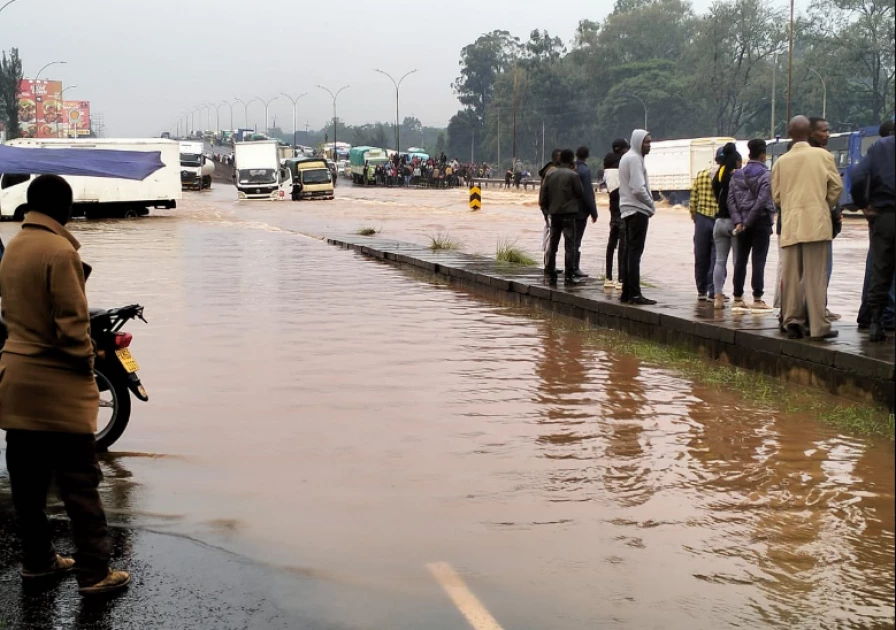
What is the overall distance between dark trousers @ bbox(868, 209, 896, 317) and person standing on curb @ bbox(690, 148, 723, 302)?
268cm

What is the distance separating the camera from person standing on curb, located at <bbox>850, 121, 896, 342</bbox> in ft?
26.9

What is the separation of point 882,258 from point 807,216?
2.01ft

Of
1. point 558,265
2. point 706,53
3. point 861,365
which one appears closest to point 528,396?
point 861,365

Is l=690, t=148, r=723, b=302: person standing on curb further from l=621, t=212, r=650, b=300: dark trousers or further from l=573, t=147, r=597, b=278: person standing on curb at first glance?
l=573, t=147, r=597, b=278: person standing on curb

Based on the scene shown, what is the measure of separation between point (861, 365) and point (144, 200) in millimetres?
33490

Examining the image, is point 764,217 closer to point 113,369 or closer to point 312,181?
point 113,369

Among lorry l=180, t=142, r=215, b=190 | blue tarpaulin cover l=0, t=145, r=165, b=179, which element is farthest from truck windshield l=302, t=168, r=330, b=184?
blue tarpaulin cover l=0, t=145, r=165, b=179

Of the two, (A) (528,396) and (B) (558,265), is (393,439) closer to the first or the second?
(A) (528,396)

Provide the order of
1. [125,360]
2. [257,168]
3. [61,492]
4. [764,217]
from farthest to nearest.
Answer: [257,168] → [764,217] → [125,360] → [61,492]

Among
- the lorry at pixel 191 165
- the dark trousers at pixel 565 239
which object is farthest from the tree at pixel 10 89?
the dark trousers at pixel 565 239

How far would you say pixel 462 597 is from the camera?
457cm

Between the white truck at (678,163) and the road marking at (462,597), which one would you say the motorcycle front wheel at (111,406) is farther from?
the white truck at (678,163)

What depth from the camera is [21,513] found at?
15.6 feet

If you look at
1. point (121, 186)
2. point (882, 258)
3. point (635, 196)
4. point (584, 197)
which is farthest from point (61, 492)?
point (121, 186)
